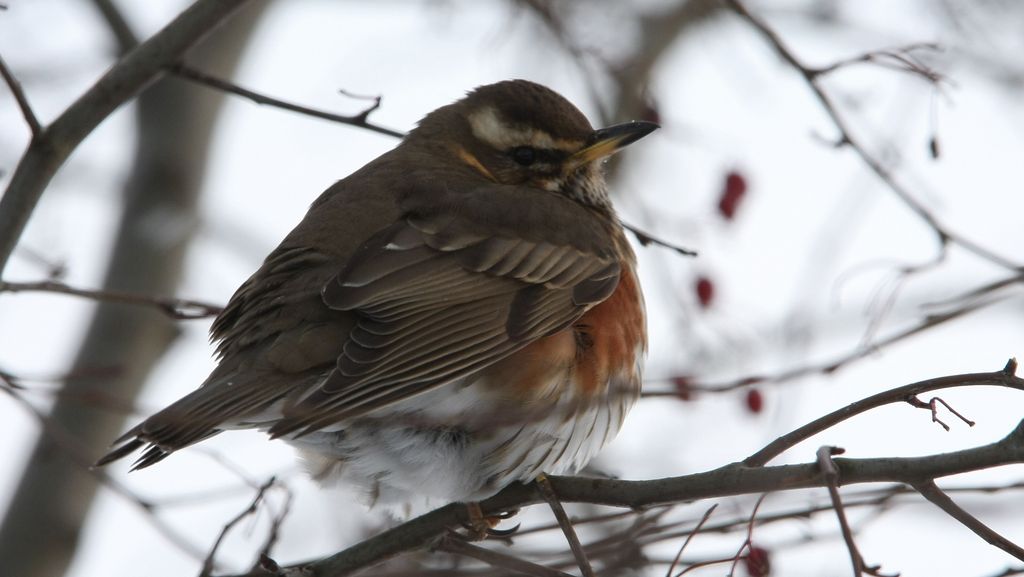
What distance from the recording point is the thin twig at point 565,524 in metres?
3.16

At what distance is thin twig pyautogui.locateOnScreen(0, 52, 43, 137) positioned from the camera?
12.5 feet

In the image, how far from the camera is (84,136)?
3977mm

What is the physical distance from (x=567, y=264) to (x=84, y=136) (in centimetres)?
190

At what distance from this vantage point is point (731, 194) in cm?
638

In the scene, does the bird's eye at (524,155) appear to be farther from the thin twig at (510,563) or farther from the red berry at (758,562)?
the thin twig at (510,563)

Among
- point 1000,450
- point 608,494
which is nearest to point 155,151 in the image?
point 608,494

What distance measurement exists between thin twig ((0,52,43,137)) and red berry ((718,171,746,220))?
3520 mm

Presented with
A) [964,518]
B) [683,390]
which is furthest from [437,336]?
[964,518]

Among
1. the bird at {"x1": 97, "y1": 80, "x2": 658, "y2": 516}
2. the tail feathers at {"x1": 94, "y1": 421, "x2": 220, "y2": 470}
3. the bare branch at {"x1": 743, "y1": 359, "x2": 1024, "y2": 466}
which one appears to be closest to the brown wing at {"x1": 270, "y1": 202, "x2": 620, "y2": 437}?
the bird at {"x1": 97, "y1": 80, "x2": 658, "y2": 516}

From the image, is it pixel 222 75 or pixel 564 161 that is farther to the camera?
pixel 222 75

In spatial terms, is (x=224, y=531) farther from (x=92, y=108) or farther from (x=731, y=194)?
(x=731, y=194)

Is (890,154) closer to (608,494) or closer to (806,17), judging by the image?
(608,494)

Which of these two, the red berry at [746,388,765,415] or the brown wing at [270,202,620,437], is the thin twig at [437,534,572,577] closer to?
the brown wing at [270,202,620,437]

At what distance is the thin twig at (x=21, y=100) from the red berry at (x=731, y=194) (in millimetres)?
3520
